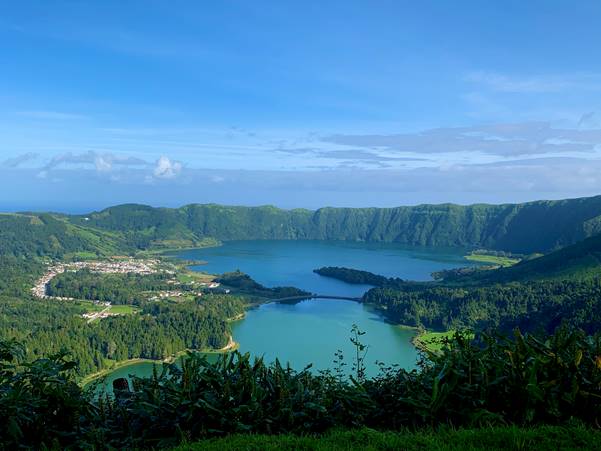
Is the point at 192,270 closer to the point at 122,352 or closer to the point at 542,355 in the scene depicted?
the point at 122,352

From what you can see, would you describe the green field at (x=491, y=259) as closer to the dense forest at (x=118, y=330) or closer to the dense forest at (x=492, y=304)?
the dense forest at (x=492, y=304)

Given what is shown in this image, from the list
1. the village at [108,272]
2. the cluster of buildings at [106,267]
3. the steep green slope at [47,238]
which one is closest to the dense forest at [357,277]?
the village at [108,272]

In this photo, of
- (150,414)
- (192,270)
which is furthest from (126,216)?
(150,414)

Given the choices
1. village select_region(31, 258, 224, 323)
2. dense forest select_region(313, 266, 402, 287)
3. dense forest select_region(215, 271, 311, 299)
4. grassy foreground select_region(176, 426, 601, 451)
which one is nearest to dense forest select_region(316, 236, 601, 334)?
dense forest select_region(313, 266, 402, 287)

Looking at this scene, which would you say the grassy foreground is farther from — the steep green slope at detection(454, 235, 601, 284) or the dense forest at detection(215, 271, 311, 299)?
the dense forest at detection(215, 271, 311, 299)

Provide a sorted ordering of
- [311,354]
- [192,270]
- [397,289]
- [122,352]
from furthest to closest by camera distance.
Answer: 1. [192,270]
2. [397,289]
3. [122,352]
4. [311,354]

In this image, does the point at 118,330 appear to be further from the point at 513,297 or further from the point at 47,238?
the point at 47,238

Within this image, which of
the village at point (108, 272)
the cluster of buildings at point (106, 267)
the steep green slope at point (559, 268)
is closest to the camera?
the steep green slope at point (559, 268)
